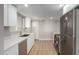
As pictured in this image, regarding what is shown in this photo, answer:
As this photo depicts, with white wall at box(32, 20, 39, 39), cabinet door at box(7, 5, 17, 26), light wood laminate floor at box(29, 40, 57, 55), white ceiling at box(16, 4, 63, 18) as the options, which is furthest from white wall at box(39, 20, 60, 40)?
cabinet door at box(7, 5, 17, 26)

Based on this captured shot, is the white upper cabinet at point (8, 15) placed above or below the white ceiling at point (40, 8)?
below

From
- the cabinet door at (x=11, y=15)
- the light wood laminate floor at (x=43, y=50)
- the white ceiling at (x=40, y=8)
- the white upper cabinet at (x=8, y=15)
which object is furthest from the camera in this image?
the light wood laminate floor at (x=43, y=50)

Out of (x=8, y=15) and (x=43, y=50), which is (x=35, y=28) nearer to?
(x=43, y=50)

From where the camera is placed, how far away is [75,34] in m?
1.57

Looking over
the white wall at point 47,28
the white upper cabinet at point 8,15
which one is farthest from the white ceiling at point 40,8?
the white wall at point 47,28

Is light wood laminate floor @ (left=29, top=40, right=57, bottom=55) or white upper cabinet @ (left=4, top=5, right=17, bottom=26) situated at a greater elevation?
white upper cabinet @ (left=4, top=5, right=17, bottom=26)

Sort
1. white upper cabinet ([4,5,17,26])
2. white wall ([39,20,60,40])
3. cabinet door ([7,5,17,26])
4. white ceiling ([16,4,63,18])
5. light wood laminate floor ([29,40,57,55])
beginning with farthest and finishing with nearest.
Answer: white wall ([39,20,60,40])
light wood laminate floor ([29,40,57,55])
white ceiling ([16,4,63,18])
cabinet door ([7,5,17,26])
white upper cabinet ([4,5,17,26])

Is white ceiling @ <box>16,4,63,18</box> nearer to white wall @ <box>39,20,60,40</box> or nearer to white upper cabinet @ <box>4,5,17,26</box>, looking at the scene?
white upper cabinet @ <box>4,5,17,26</box>

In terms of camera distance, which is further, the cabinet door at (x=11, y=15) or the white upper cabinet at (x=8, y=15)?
the cabinet door at (x=11, y=15)

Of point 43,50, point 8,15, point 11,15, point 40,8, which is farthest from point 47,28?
point 8,15

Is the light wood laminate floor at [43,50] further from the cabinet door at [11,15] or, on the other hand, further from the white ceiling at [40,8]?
the cabinet door at [11,15]
